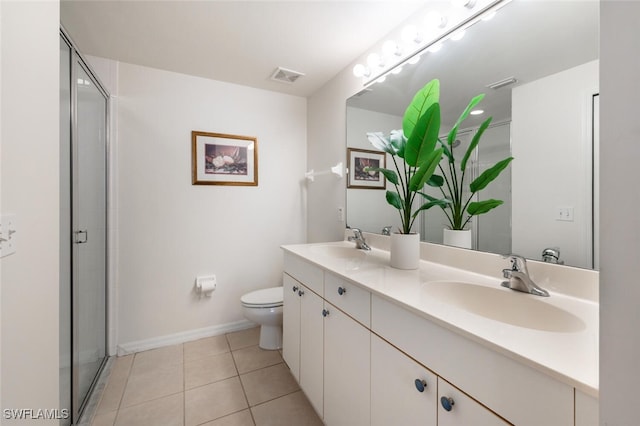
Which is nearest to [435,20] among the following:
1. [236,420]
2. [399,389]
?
[399,389]

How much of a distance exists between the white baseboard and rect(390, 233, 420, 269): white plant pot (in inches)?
69.3

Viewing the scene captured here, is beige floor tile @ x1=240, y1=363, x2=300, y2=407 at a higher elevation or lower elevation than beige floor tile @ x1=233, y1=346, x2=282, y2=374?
lower

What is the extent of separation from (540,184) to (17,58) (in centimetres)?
177

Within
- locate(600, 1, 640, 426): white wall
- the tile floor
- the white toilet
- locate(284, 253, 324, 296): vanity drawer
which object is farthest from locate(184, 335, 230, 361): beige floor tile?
locate(600, 1, 640, 426): white wall

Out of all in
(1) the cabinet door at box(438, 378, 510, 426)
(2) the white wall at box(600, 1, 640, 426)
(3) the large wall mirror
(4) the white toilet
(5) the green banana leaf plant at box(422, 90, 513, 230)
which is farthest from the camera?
(4) the white toilet

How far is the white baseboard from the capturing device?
203 centimetres

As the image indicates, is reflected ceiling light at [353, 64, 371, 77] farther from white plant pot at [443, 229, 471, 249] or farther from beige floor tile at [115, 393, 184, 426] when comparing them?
beige floor tile at [115, 393, 184, 426]

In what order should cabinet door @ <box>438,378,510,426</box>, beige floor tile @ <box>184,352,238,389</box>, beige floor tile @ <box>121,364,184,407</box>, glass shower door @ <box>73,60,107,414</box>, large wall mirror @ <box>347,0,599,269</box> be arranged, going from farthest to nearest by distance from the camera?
beige floor tile @ <box>184,352,238,389</box> → beige floor tile @ <box>121,364,184,407</box> → glass shower door @ <box>73,60,107,414</box> → large wall mirror @ <box>347,0,599,269</box> → cabinet door @ <box>438,378,510,426</box>

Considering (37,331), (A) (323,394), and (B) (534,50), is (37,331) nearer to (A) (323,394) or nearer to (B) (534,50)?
(A) (323,394)

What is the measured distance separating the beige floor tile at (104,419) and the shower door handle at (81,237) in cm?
94

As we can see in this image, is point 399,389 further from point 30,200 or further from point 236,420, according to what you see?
point 30,200

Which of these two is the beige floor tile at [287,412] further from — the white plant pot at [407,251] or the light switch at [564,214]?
the light switch at [564,214]

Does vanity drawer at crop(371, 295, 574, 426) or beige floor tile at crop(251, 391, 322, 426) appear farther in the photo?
beige floor tile at crop(251, 391, 322, 426)

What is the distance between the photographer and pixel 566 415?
49 centimetres
